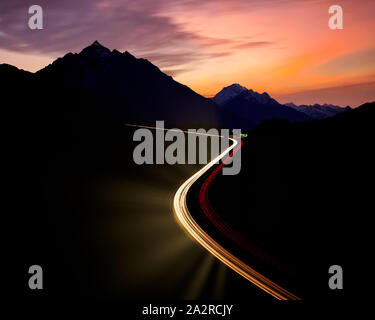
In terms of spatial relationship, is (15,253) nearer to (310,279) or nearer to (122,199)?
(122,199)

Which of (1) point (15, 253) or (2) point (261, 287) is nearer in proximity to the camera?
(2) point (261, 287)

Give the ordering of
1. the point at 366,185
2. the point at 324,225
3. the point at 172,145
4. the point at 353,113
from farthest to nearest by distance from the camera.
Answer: the point at 353,113, the point at 172,145, the point at 366,185, the point at 324,225

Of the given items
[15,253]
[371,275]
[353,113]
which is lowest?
[371,275]

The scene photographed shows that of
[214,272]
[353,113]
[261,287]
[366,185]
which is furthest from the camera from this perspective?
[353,113]

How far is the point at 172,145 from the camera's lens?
6147 centimetres

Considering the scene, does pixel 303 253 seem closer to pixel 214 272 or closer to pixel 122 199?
pixel 214 272

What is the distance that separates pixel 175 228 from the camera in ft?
58.9

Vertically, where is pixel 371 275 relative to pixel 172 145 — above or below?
below

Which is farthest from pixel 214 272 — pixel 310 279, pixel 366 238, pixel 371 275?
pixel 366 238

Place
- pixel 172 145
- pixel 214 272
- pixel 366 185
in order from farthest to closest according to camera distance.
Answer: pixel 172 145 < pixel 366 185 < pixel 214 272

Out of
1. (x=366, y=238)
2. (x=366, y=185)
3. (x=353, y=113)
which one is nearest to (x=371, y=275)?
(x=366, y=238)

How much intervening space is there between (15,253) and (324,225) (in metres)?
18.5

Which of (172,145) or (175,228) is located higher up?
(172,145)

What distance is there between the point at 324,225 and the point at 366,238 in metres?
2.75
